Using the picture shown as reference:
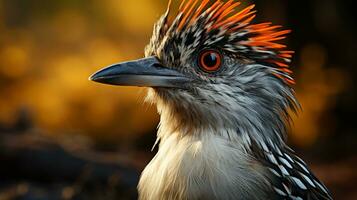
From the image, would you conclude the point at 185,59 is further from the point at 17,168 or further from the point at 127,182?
the point at 17,168

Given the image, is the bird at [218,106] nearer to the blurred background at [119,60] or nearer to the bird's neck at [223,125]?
the bird's neck at [223,125]

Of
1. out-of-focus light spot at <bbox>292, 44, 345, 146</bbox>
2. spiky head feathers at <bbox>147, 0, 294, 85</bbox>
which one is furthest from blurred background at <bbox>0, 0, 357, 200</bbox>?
spiky head feathers at <bbox>147, 0, 294, 85</bbox>

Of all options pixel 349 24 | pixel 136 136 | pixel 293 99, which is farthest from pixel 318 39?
pixel 293 99

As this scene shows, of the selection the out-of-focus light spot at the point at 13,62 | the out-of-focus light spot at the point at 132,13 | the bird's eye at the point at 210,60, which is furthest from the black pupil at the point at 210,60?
the out-of-focus light spot at the point at 13,62

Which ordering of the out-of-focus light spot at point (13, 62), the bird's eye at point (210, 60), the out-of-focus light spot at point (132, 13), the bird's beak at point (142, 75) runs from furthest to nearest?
the out-of-focus light spot at point (13, 62), the out-of-focus light spot at point (132, 13), the bird's eye at point (210, 60), the bird's beak at point (142, 75)

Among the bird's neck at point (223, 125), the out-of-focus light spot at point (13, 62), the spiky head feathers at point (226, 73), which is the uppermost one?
the spiky head feathers at point (226, 73)

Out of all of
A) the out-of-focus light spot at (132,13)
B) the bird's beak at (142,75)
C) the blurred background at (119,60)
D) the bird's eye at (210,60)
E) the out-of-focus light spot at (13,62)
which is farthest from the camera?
the out-of-focus light spot at (13,62)
